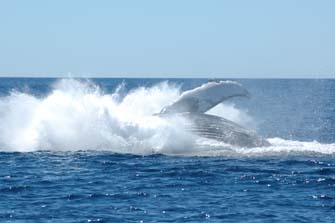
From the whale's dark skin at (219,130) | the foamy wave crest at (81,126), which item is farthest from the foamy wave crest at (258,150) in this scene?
the foamy wave crest at (81,126)

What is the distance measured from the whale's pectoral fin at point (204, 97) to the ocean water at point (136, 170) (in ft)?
2.72

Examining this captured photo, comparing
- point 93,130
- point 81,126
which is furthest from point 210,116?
point 81,126

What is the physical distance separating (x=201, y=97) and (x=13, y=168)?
7064 mm

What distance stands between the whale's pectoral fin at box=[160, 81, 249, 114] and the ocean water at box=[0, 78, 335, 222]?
0.83 m

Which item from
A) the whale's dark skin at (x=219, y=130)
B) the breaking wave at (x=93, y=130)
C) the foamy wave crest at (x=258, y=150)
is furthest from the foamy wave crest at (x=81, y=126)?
the foamy wave crest at (x=258, y=150)

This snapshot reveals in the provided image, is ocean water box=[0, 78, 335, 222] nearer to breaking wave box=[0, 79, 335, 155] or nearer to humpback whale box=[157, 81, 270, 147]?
breaking wave box=[0, 79, 335, 155]

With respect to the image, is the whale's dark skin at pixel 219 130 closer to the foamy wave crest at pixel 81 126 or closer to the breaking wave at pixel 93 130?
the breaking wave at pixel 93 130

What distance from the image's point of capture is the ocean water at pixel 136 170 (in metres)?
15.9

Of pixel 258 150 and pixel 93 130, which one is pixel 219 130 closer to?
pixel 258 150

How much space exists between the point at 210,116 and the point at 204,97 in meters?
0.67

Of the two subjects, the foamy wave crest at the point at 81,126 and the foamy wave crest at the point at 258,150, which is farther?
the foamy wave crest at the point at 81,126

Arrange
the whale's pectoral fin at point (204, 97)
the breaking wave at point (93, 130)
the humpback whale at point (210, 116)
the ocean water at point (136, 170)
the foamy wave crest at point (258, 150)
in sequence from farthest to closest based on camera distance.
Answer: the whale's pectoral fin at point (204, 97), the humpback whale at point (210, 116), the breaking wave at point (93, 130), the foamy wave crest at point (258, 150), the ocean water at point (136, 170)

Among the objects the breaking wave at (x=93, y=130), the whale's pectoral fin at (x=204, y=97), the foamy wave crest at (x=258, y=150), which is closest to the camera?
the foamy wave crest at (x=258, y=150)

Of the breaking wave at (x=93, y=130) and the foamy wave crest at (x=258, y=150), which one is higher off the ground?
the breaking wave at (x=93, y=130)
